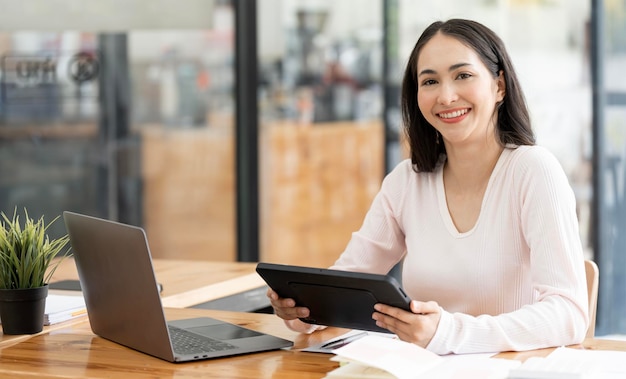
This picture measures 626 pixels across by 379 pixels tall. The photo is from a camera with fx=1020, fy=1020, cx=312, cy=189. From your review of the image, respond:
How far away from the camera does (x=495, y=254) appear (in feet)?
7.79

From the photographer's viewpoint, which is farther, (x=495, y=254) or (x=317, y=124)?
(x=317, y=124)

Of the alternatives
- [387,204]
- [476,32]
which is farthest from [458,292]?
[476,32]

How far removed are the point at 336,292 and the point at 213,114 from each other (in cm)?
323

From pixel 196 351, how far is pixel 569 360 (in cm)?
72

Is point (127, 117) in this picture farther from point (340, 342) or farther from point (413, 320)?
point (413, 320)

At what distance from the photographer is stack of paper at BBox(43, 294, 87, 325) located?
2379mm

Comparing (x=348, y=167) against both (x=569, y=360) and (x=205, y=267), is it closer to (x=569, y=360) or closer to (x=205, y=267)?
(x=205, y=267)

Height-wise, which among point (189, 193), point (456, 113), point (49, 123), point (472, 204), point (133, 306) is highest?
point (456, 113)

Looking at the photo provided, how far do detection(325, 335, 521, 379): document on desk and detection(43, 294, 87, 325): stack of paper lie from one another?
0.80 meters

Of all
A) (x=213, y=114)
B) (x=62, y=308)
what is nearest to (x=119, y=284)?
(x=62, y=308)

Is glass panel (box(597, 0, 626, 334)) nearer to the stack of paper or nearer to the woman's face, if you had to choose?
the woman's face

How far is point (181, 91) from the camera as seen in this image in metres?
5.12

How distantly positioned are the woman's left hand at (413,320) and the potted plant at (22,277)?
77 centimetres

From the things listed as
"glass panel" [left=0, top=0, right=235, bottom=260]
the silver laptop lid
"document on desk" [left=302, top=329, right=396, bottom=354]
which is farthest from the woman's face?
"glass panel" [left=0, top=0, right=235, bottom=260]
